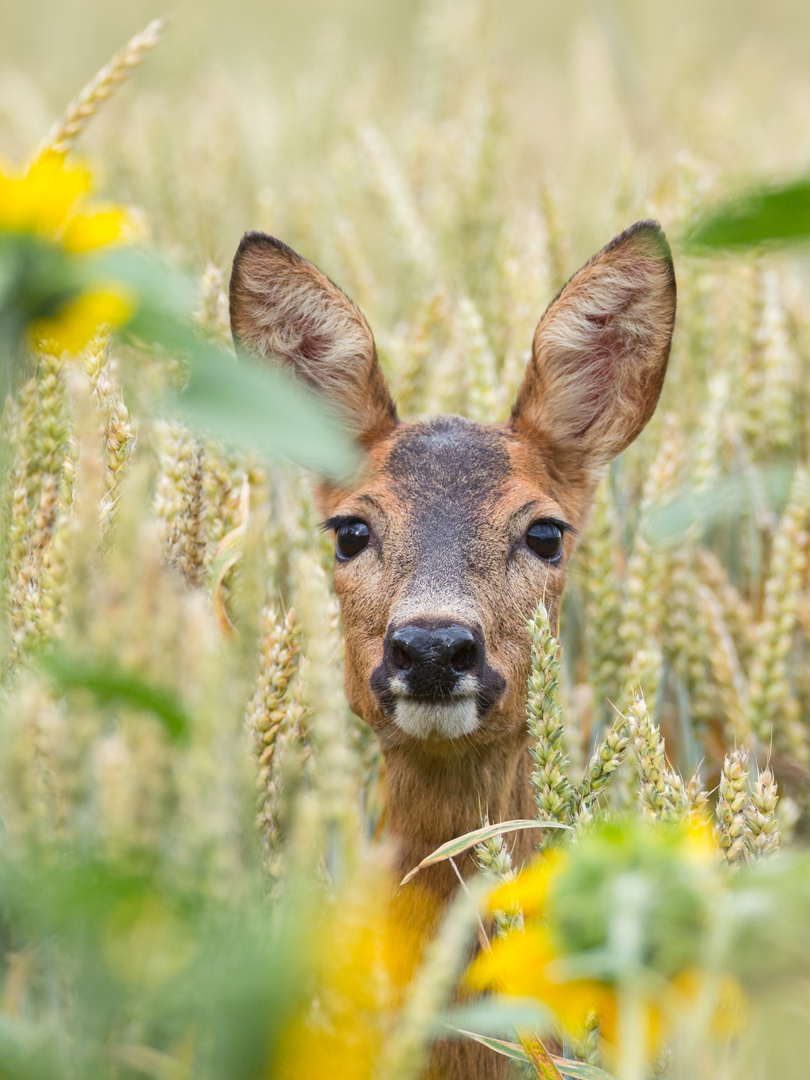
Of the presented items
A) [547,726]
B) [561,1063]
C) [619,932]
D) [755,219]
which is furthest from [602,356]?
[619,932]

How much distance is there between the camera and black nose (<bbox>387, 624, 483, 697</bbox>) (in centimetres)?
253

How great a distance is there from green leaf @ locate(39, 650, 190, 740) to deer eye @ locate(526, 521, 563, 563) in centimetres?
196

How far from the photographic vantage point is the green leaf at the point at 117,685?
3.86ft

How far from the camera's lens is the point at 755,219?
1.25 meters

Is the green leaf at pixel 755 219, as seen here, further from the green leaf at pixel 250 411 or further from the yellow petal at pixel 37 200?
the yellow petal at pixel 37 200

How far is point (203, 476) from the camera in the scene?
8.50 ft

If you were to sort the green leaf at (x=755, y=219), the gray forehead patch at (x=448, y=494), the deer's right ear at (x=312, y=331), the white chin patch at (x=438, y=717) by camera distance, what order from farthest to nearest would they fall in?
1. the deer's right ear at (x=312, y=331)
2. the gray forehead patch at (x=448, y=494)
3. the white chin patch at (x=438, y=717)
4. the green leaf at (x=755, y=219)

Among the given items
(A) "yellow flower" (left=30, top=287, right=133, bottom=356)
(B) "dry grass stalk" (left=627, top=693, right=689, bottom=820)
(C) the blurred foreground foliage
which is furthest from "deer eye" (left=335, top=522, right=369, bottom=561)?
(A) "yellow flower" (left=30, top=287, right=133, bottom=356)

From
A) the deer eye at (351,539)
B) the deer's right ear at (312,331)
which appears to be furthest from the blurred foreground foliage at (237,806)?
the deer eye at (351,539)

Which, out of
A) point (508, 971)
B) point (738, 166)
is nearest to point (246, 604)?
point (508, 971)

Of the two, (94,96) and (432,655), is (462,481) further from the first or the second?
(94,96)

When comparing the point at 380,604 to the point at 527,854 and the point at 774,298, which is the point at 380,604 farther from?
the point at 774,298

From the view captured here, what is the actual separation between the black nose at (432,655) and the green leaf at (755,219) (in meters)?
1.38

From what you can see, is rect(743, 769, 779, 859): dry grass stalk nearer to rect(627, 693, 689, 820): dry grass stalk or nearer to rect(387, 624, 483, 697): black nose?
rect(627, 693, 689, 820): dry grass stalk
